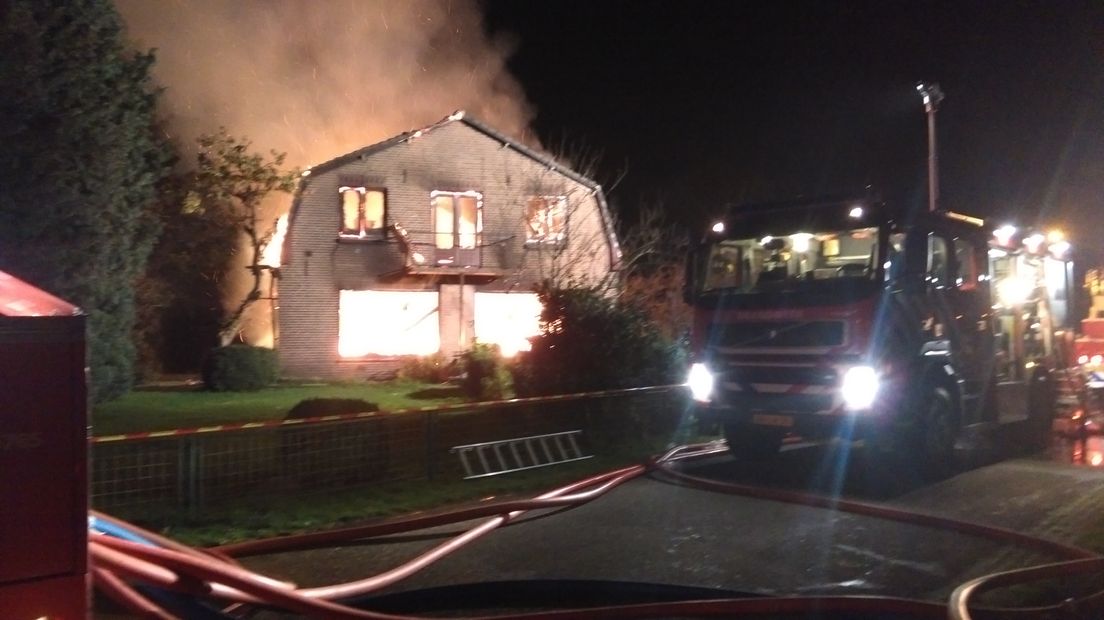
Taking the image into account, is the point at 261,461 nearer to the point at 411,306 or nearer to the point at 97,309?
the point at 97,309

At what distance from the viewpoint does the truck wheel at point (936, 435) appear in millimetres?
10414

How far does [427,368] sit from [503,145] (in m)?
6.59

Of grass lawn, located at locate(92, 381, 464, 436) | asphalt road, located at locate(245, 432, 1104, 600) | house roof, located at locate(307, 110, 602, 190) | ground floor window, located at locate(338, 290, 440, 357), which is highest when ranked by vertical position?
house roof, located at locate(307, 110, 602, 190)

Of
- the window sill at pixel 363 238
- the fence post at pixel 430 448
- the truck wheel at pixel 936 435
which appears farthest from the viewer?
the window sill at pixel 363 238

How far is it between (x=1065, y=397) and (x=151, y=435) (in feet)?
41.3

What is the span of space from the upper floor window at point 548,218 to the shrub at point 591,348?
308 inches

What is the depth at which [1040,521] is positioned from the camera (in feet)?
26.4

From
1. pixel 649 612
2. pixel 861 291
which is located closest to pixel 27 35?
pixel 861 291

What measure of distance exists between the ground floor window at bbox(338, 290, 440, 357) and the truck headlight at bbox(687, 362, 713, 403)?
15504 millimetres

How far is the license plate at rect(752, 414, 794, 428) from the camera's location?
9.92 metres

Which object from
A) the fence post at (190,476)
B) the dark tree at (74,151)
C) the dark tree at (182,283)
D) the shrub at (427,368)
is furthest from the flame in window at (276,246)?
the fence post at (190,476)

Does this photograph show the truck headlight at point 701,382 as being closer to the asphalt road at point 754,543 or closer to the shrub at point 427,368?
the asphalt road at point 754,543

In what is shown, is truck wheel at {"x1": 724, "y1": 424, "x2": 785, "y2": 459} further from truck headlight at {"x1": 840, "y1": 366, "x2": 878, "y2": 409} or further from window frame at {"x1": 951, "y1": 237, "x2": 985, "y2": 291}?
window frame at {"x1": 951, "y1": 237, "x2": 985, "y2": 291}

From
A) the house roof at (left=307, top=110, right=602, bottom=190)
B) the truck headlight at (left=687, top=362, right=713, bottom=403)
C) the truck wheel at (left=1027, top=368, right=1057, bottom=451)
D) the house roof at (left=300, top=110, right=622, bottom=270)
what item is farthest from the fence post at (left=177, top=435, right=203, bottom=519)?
the house roof at (left=307, top=110, right=602, bottom=190)
